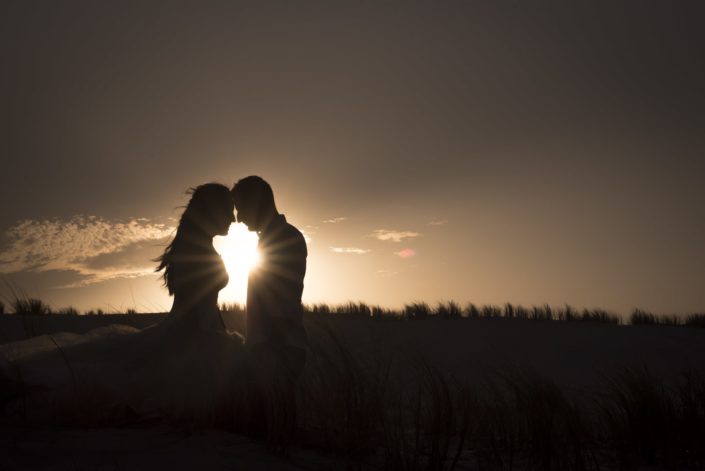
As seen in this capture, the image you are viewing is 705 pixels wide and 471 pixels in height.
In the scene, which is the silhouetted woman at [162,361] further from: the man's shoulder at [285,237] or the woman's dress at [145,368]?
the man's shoulder at [285,237]

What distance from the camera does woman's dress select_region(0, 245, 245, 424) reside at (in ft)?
10.8

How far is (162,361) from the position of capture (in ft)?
12.9

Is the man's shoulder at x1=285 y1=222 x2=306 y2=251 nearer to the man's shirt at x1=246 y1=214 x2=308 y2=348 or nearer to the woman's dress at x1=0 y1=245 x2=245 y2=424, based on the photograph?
Answer: the man's shirt at x1=246 y1=214 x2=308 y2=348

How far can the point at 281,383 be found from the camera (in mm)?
3477

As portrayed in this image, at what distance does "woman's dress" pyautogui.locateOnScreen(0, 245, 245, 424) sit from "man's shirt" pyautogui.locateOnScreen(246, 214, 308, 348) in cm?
28

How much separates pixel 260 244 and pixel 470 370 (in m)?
5.31

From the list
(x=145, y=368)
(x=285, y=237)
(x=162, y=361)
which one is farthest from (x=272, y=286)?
(x=145, y=368)

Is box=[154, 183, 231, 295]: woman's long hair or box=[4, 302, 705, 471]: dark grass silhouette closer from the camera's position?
box=[4, 302, 705, 471]: dark grass silhouette

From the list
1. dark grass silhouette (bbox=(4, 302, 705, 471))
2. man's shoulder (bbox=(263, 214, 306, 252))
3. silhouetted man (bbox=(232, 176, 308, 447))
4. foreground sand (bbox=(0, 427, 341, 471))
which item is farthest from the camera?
man's shoulder (bbox=(263, 214, 306, 252))

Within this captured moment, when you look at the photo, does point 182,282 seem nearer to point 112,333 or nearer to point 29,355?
point 112,333

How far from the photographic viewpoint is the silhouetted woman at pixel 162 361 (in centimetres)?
330

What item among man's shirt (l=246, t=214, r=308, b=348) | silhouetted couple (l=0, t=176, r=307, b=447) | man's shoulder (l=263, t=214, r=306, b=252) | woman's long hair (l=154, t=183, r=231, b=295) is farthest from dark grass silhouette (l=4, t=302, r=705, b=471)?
woman's long hair (l=154, t=183, r=231, b=295)

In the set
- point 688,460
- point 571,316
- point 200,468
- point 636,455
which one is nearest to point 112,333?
point 200,468

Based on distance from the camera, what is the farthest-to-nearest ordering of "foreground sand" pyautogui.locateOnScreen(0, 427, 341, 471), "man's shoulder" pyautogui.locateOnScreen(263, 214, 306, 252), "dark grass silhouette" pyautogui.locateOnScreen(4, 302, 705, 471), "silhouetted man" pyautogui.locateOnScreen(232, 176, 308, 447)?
"man's shoulder" pyautogui.locateOnScreen(263, 214, 306, 252) → "silhouetted man" pyautogui.locateOnScreen(232, 176, 308, 447) → "dark grass silhouette" pyautogui.locateOnScreen(4, 302, 705, 471) → "foreground sand" pyautogui.locateOnScreen(0, 427, 341, 471)
